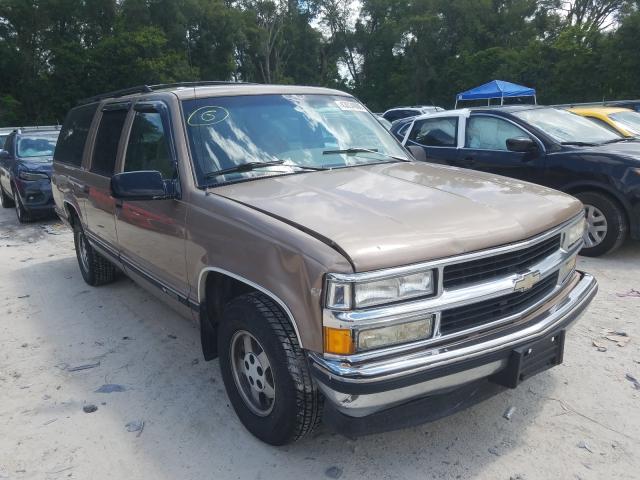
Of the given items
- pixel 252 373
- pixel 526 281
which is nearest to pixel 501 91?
pixel 526 281

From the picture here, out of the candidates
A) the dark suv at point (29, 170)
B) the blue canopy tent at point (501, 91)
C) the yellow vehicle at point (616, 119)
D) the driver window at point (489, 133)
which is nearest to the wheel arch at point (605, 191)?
the driver window at point (489, 133)

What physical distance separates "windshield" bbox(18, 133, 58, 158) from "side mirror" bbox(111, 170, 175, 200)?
8.15 meters

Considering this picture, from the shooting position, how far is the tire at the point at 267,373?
2480 millimetres

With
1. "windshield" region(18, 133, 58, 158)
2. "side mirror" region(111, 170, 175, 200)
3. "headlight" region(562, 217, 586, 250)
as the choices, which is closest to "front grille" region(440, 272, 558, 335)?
"headlight" region(562, 217, 586, 250)

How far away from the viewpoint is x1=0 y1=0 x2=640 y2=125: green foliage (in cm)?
3036

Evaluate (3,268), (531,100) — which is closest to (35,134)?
(3,268)

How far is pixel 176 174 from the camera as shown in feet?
10.7

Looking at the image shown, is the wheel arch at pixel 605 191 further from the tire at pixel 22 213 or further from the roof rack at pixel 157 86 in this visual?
the tire at pixel 22 213

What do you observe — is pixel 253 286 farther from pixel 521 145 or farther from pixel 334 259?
pixel 521 145

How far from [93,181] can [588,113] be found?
7.42 m

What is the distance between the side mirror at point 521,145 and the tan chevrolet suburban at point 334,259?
2.85 meters

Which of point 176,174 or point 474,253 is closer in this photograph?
point 474,253

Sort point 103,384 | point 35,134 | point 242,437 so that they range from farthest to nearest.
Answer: point 35,134 → point 103,384 → point 242,437

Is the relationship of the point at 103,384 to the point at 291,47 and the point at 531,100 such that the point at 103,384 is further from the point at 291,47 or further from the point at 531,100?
the point at 291,47
